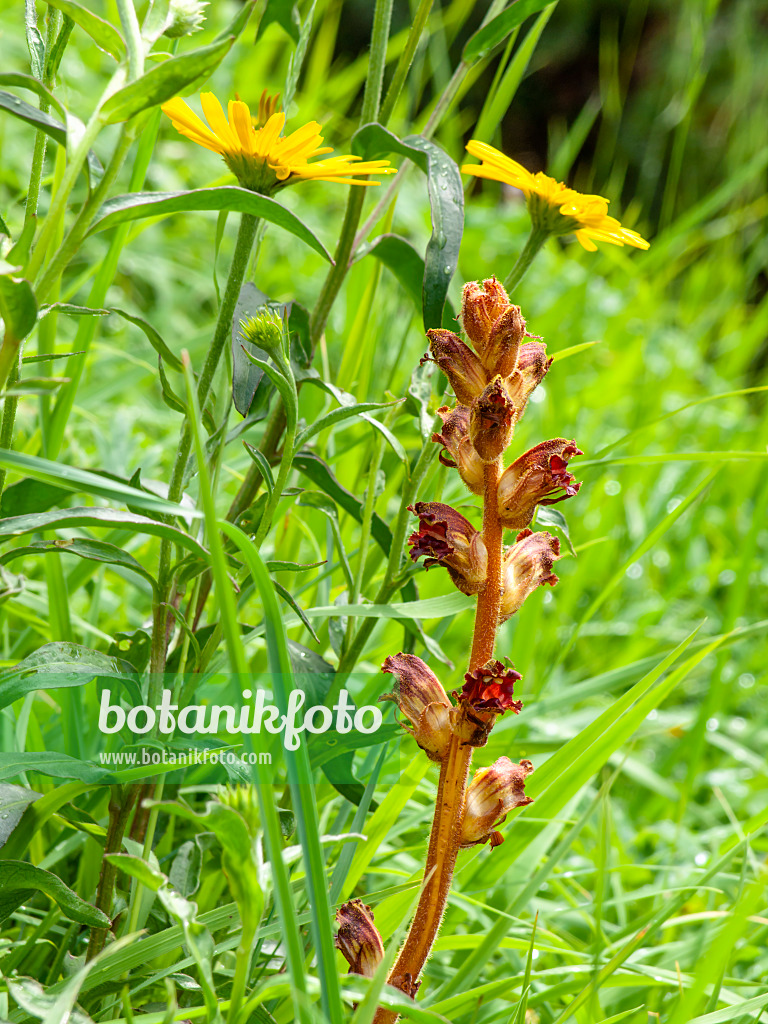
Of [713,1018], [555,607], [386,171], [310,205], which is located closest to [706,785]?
[555,607]

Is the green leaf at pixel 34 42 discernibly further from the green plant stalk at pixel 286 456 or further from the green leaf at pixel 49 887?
the green leaf at pixel 49 887

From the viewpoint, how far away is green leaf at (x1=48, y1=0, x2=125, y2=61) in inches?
18.6

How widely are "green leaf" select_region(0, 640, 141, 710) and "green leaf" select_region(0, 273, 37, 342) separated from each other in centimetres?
20

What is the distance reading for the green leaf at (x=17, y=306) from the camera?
0.43 meters

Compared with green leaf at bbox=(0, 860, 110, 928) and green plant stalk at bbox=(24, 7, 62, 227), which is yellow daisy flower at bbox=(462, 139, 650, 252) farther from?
green leaf at bbox=(0, 860, 110, 928)

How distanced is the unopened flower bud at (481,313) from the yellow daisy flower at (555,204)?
0.45 ft

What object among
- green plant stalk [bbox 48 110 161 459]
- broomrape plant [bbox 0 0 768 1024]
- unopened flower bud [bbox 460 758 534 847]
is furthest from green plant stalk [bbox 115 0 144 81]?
unopened flower bud [bbox 460 758 534 847]

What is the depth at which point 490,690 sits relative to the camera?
48cm

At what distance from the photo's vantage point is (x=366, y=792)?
62 centimetres

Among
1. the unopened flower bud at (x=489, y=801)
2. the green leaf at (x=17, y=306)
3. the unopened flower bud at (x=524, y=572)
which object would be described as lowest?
the unopened flower bud at (x=489, y=801)

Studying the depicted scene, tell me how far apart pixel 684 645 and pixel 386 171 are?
1.19 ft

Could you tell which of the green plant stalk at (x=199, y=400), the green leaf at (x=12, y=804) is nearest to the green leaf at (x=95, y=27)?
the green plant stalk at (x=199, y=400)

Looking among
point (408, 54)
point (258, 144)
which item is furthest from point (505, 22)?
point (258, 144)

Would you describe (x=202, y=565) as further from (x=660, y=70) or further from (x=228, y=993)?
(x=660, y=70)
